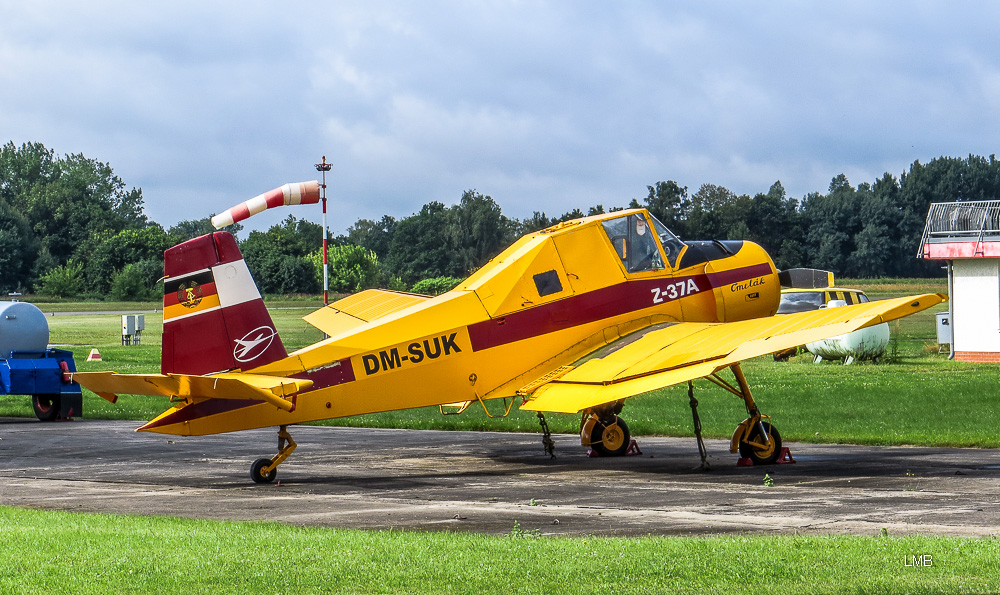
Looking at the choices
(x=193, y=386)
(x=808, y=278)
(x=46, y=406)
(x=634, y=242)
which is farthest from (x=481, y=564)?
(x=808, y=278)

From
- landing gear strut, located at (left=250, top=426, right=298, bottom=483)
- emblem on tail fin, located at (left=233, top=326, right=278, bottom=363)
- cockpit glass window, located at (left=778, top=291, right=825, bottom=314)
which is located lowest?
landing gear strut, located at (left=250, top=426, right=298, bottom=483)

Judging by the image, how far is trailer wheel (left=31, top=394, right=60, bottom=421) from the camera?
74.7 ft

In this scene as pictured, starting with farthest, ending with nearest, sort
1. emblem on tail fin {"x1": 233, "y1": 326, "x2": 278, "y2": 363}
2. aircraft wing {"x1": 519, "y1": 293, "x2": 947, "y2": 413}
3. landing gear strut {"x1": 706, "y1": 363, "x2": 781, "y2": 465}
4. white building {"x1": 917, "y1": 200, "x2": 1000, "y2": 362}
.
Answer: white building {"x1": 917, "y1": 200, "x2": 1000, "y2": 362}
landing gear strut {"x1": 706, "y1": 363, "x2": 781, "y2": 465}
emblem on tail fin {"x1": 233, "y1": 326, "x2": 278, "y2": 363}
aircraft wing {"x1": 519, "y1": 293, "x2": 947, "y2": 413}

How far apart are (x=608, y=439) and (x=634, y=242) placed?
3.00 m

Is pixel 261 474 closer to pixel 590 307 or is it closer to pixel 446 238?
pixel 590 307

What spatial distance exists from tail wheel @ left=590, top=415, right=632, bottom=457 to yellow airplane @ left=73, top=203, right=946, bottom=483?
2 centimetres

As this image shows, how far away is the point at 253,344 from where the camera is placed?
12875mm

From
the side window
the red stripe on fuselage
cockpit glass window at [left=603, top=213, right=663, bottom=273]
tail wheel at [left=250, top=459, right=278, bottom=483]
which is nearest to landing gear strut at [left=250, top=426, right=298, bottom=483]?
tail wheel at [left=250, top=459, right=278, bottom=483]

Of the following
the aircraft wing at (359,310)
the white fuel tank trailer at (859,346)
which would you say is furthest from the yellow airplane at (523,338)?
the white fuel tank trailer at (859,346)

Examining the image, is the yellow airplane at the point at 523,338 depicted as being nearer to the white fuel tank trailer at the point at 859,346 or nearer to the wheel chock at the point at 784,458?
the wheel chock at the point at 784,458

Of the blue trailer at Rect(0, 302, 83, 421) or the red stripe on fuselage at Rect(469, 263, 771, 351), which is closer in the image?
the red stripe on fuselage at Rect(469, 263, 771, 351)

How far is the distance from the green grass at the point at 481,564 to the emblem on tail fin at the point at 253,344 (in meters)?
4.12

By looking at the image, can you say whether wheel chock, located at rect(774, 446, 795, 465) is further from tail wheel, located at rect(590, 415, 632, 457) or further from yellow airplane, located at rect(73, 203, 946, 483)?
tail wheel, located at rect(590, 415, 632, 457)

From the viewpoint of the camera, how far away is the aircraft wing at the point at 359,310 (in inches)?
704
